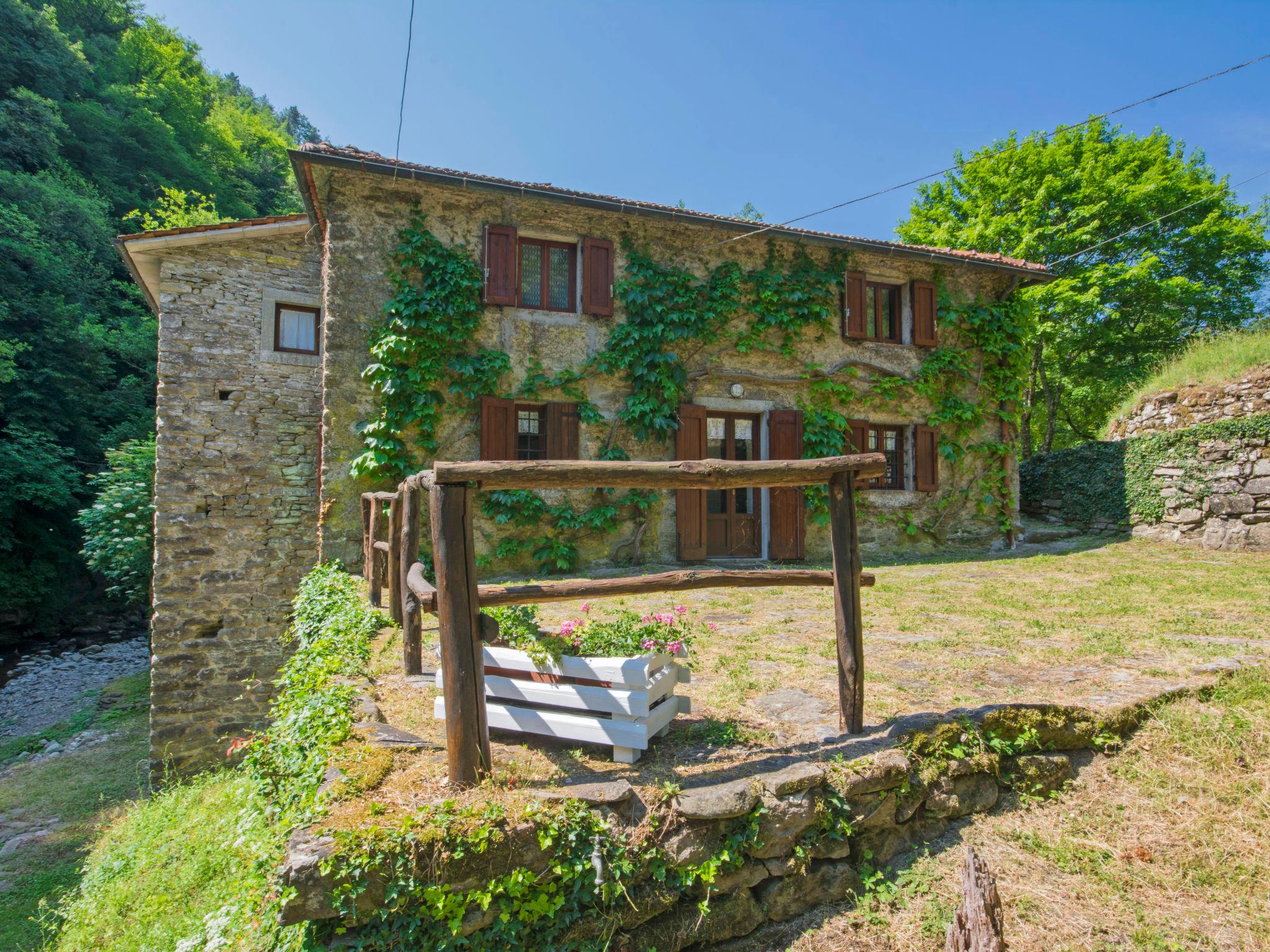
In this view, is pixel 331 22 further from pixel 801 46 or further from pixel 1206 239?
pixel 1206 239

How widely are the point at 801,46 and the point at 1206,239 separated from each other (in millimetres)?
16133

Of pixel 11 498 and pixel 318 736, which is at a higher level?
pixel 11 498

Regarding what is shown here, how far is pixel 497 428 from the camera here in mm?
8391

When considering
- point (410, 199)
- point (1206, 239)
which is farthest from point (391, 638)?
point (1206, 239)

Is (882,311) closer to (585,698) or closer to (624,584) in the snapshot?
(624,584)

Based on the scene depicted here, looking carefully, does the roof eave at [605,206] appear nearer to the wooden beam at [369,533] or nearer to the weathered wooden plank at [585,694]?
the wooden beam at [369,533]

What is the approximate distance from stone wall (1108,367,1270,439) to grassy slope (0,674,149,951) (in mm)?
15596

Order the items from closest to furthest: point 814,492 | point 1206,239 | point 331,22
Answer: point 331,22
point 814,492
point 1206,239

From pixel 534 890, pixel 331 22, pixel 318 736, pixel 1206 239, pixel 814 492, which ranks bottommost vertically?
pixel 534 890

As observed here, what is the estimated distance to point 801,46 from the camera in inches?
279

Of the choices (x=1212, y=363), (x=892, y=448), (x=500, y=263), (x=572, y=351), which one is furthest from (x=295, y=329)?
(x=1212, y=363)

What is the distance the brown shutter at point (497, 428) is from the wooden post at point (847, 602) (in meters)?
5.86

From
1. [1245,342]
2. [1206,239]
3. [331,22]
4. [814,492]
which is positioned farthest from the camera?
[1206,239]

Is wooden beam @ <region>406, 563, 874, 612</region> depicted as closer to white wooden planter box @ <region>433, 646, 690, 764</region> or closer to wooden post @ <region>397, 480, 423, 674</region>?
white wooden planter box @ <region>433, 646, 690, 764</region>
